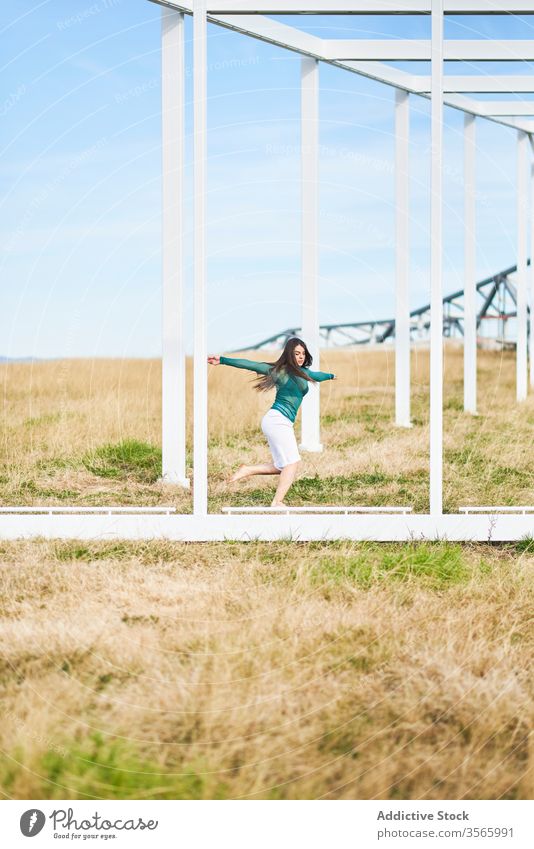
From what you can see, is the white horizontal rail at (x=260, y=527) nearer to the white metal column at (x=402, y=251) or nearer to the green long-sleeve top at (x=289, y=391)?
the green long-sleeve top at (x=289, y=391)

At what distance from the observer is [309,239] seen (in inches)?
371

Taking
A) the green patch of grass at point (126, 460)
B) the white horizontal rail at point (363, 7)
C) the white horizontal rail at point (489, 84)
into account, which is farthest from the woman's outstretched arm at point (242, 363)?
the white horizontal rail at point (489, 84)

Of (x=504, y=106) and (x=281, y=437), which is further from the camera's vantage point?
(x=504, y=106)

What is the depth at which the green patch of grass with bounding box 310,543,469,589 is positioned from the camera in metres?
4.86

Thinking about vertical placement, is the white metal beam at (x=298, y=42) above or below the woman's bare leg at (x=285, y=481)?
above

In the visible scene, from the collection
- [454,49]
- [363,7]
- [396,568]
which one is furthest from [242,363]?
[454,49]

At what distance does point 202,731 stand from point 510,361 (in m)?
18.6

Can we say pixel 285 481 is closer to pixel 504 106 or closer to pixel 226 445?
pixel 226 445

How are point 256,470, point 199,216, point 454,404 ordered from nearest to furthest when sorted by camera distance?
point 199,216 < point 256,470 < point 454,404

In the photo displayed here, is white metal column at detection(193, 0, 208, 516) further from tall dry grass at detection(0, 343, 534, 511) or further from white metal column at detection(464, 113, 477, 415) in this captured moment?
white metal column at detection(464, 113, 477, 415)

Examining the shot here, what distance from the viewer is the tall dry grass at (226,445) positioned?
7.35m

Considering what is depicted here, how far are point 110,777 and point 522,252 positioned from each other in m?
12.8

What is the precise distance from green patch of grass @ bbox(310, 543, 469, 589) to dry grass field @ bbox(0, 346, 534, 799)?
14 millimetres
